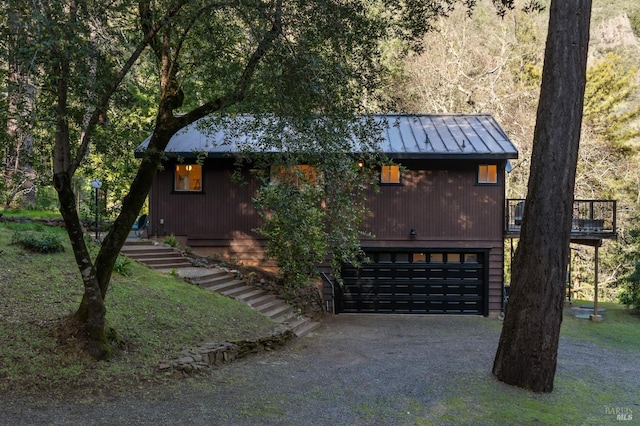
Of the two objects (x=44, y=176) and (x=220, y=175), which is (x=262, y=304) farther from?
(x=44, y=176)

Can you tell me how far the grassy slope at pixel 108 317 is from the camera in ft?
23.7

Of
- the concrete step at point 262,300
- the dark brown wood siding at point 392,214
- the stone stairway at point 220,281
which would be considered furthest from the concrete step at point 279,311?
the dark brown wood siding at point 392,214

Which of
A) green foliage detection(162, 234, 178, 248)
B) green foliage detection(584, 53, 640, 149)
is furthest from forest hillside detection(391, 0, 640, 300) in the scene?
green foliage detection(162, 234, 178, 248)

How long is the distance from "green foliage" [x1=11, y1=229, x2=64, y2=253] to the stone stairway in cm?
229

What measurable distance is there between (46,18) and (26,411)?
13.9 feet

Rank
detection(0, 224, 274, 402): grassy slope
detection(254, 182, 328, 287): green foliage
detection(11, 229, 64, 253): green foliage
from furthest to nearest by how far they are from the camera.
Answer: detection(11, 229, 64, 253): green foliage → detection(254, 182, 328, 287): green foliage → detection(0, 224, 274, 402): grassy slope

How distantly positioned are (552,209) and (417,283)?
28.3ft

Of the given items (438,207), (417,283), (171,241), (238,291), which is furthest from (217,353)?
(438,207)

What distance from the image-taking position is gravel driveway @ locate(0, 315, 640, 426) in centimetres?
642

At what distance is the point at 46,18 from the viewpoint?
5.36m

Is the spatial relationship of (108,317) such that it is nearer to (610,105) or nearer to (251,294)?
(251,294)

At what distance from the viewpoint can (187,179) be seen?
16.7 m

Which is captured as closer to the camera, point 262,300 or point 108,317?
point 108,317

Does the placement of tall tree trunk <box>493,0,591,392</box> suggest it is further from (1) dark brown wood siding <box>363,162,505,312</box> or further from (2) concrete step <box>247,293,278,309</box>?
(1) dark brown wood siding <box>363,162,505,312</box>
